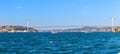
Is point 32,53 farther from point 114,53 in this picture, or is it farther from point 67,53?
point 114,53

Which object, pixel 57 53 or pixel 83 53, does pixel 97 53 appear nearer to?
pixel 83 53

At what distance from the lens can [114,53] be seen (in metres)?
47.3

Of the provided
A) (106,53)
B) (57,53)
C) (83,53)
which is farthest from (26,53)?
(106,53)

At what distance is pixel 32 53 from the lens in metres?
47.2

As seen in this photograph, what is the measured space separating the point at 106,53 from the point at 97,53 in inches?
46.5

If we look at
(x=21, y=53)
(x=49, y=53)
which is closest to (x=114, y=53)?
(x=49, y=53)

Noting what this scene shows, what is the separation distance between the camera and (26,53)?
46969 mm

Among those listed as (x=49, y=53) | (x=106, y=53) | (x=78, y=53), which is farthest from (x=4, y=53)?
(x=106, y=53)

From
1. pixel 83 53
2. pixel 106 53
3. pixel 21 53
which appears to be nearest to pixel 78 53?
pixel 83 53

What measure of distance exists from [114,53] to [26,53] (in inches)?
424

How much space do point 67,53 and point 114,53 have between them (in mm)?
Answer: 5777

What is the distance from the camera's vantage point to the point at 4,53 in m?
48.0

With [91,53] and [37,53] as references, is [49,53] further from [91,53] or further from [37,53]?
[91,53]

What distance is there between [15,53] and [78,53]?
25.7ft
